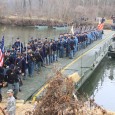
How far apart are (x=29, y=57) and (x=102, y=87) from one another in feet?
21.6

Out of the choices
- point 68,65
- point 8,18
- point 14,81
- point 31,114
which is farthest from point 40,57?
point 8,18

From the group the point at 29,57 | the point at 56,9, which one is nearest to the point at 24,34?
the point at 56,9

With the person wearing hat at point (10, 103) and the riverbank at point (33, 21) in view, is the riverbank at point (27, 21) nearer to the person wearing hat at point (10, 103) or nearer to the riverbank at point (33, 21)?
the riverbank at point (33, 21)

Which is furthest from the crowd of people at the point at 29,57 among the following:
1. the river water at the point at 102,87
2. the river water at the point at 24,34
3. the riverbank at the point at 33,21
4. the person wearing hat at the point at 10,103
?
the riverbank at the point at 33,21

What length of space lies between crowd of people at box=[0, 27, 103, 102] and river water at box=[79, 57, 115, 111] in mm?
2488

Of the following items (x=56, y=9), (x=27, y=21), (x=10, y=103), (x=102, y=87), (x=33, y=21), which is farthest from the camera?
(x=56, y=9)

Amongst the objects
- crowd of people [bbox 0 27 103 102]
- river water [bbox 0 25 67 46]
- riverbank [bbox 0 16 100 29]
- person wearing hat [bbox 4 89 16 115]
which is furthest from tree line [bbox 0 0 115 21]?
person wearing hat [bbox 4 89 16 115]

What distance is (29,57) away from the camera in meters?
17.9

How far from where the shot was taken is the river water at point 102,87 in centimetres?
1933

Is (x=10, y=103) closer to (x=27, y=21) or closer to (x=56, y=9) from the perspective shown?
(x=27, y=21)

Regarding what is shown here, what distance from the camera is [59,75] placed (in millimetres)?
8211

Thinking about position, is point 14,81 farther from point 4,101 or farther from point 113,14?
point 113,14

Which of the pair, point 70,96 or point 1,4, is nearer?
point 70,96

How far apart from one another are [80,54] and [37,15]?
48.8 meters
